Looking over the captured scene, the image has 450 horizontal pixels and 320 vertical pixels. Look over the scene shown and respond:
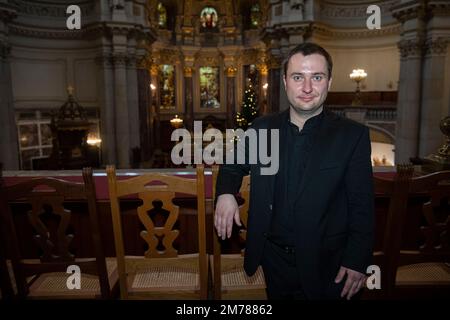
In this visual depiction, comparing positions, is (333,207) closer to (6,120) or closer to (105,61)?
(6,120)

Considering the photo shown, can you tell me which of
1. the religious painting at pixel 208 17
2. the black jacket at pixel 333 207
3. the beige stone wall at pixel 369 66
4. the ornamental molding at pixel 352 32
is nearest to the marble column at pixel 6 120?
the black jacket at pixel 333 207

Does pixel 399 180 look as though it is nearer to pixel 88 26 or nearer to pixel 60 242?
pixel 60 242

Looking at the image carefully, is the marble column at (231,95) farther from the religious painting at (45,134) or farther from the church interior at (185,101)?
the religious painting at (45,134)

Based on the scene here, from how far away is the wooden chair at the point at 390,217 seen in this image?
213 cm

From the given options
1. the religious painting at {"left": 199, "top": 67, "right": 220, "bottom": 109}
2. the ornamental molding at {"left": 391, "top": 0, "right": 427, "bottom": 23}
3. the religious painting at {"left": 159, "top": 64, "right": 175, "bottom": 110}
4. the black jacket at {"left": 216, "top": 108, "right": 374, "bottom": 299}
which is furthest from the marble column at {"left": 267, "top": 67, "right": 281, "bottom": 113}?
the black jacket at {"left": 216, "top": 108, "right": 374, "bottom": 299}

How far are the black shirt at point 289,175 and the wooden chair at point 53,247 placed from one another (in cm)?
114

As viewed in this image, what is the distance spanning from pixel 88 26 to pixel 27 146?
17.5 ft

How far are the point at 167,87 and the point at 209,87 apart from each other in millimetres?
3048

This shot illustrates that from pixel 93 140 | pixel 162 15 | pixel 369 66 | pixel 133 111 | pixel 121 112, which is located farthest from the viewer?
pixel 162 15

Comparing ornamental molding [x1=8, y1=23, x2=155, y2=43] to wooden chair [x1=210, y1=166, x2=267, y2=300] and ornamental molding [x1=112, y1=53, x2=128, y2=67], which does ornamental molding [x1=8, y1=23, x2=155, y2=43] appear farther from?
wooden chair [x1=210, y1=166, x2=267, y2=300]

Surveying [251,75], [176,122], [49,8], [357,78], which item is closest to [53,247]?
[49,8]

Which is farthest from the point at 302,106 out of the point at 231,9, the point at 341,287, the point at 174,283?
the point at 231,9

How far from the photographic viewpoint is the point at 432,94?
10.2 m

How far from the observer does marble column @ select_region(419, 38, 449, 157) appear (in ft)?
32.8
